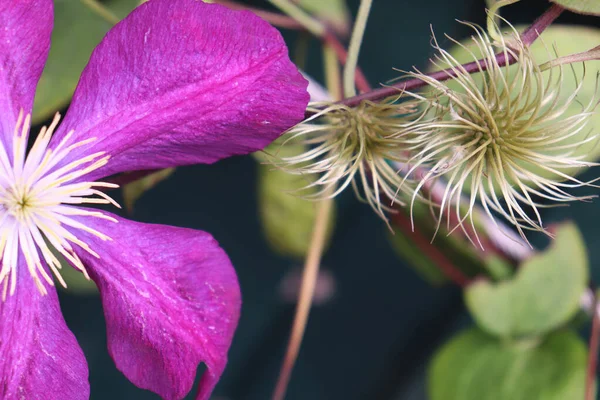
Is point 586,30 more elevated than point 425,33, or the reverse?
point 425,33

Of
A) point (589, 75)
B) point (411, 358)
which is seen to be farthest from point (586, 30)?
point (411, 358)

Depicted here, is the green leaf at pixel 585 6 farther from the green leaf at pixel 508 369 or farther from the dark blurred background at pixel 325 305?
the dark blurred background at pixel 325 305

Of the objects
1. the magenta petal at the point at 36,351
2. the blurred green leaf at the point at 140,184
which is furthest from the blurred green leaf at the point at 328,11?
the magenta petal at the point at 36,351

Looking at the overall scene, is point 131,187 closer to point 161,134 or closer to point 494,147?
point 161,134

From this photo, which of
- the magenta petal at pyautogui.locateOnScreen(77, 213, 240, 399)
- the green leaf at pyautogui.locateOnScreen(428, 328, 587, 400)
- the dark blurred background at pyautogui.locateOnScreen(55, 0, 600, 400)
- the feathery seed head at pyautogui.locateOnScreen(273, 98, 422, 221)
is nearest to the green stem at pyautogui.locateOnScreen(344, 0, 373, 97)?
the feathery seed head at pyautogui.locateOnScreen(273, 98, 422, 221)

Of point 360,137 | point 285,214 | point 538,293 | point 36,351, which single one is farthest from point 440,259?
point 36,351

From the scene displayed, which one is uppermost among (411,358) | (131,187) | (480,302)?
(131,187)
